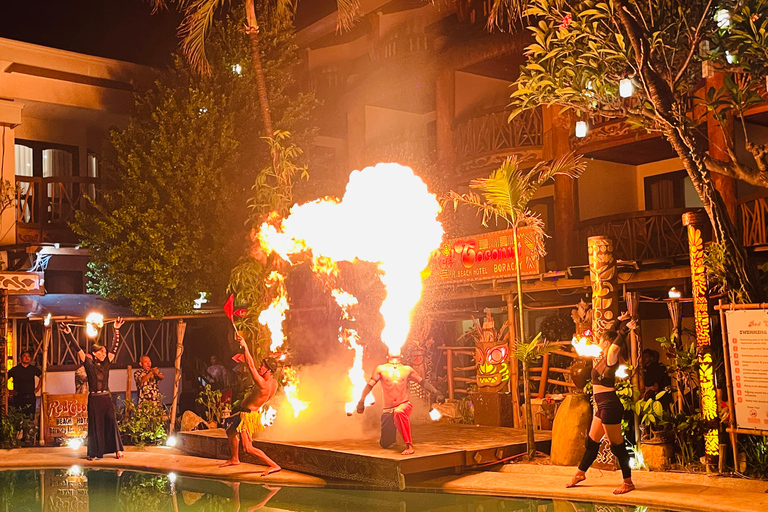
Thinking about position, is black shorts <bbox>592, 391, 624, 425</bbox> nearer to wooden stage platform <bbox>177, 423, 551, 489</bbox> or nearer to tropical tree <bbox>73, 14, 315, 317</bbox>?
wooden stage platform <bbox>177, 423, 551, 489</bbox>

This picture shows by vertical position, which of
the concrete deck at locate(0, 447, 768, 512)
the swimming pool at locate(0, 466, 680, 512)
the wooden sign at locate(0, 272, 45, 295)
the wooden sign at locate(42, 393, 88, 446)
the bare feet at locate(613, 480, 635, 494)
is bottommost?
the swimming pool at locate(0, 466, 680, 512)

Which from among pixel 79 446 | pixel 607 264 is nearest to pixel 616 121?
pixel 607 264

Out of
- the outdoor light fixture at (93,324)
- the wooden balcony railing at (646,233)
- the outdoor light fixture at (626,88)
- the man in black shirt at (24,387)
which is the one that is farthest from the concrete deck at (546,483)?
the wooden balcony railing at (646,233)

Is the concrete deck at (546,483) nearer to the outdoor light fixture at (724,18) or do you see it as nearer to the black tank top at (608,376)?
the black tank top at (608,376)

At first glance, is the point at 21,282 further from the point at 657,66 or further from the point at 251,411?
the point at 657,66

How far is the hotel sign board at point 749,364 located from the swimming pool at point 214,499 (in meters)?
1.75

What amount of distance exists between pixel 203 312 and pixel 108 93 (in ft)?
21.6

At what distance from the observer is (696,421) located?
427 inches

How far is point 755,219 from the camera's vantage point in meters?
14.2

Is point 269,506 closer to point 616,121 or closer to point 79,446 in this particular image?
point 79,446

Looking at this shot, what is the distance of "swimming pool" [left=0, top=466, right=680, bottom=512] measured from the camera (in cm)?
1026

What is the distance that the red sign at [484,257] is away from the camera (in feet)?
52.5

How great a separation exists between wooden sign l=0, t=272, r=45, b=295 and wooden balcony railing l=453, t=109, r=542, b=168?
1035 cm

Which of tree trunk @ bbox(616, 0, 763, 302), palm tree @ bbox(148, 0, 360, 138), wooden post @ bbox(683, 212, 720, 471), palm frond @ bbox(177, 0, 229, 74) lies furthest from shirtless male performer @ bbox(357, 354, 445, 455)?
palm frond @ bbox(177, 0, 229, 74)
